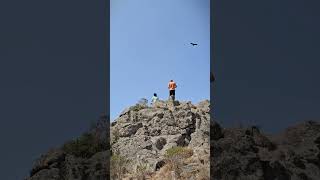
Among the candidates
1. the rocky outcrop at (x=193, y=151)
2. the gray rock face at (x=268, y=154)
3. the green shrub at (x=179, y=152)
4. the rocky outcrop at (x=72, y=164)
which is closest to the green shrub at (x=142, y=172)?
the rocky outcrop at (x=193, y=151)

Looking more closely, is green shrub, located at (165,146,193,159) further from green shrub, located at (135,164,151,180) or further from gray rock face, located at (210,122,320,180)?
gray rock face, located at (210,122,320,180)

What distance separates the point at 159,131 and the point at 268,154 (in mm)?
3962

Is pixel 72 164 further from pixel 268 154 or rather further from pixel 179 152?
pixel 268 154

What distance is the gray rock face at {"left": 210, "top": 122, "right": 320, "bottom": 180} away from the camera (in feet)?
29.1

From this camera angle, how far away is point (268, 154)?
30.3 ft

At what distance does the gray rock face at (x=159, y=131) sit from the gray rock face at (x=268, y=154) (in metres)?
1.38

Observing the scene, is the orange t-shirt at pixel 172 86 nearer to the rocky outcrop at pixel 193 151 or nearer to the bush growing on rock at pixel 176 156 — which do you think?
the rocky outcrop at pixel 193 151

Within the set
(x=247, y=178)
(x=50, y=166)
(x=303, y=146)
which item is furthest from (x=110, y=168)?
(x=303, y=146)

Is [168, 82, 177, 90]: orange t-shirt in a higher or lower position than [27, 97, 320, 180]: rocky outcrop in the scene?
higher

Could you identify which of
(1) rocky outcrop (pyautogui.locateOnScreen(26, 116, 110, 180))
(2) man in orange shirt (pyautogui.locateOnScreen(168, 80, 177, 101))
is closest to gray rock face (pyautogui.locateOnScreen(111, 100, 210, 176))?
(2) man in orange shirt (pyautogui.locateOnScreen(168, 80, 177, 101))

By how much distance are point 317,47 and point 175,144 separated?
4507 millimetres

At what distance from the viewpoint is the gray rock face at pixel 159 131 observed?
11555 mm

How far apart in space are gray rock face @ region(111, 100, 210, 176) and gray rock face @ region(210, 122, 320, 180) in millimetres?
1384

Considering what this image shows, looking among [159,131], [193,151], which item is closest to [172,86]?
[159,131]
